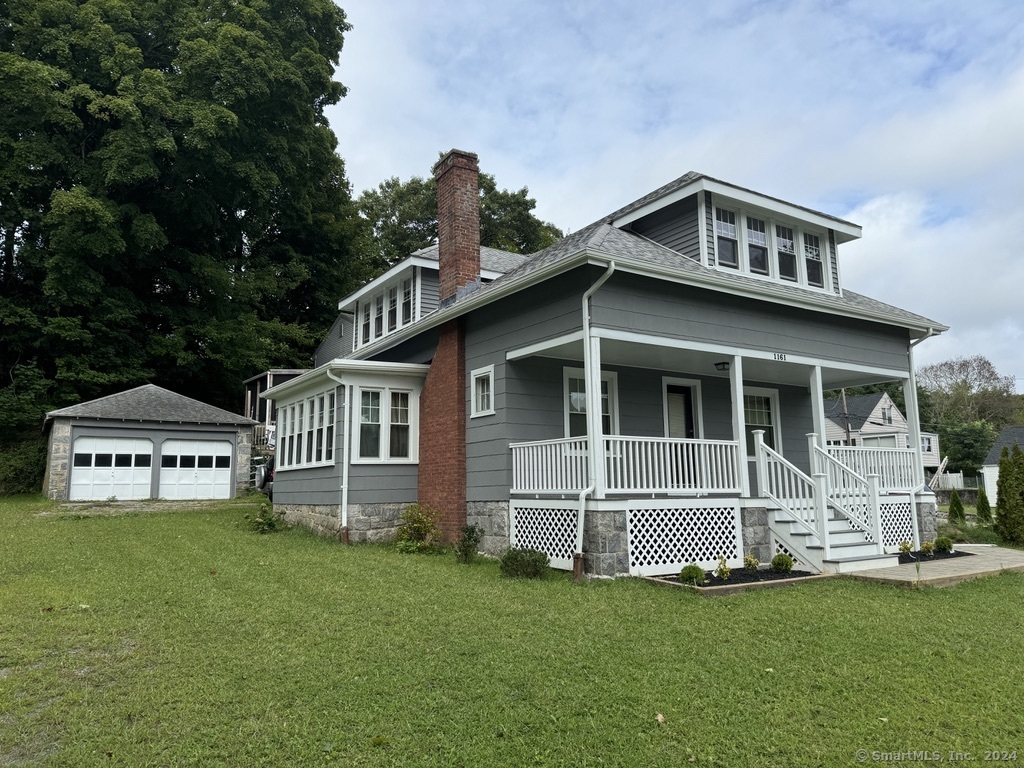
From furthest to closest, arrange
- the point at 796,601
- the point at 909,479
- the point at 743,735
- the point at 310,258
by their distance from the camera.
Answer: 1. the point at 310,258
2. the point at 909,479
3. the point at 796,601
4. the point at 743,735

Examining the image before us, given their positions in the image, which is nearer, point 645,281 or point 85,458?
point 645,281

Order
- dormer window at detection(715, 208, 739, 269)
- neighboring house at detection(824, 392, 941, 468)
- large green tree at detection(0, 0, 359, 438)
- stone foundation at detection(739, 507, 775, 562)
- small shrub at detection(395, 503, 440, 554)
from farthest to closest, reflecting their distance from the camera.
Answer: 1. neighboring house at detection(824, 392, 941, 468)
2. large green tree at detection(0, 0, 359, 438)
3. dormer window at detection(715, 208, 739, 269)
4. small shrub at detection(395, 503, 440, 554)
5. stone foundation at detection(739, 507, 775, 562)

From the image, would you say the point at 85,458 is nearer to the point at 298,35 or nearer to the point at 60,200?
the point at 60,200

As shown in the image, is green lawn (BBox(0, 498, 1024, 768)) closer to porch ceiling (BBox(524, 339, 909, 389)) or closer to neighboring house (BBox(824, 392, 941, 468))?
porch ceiling (BBox(524, 339, 909, 389))

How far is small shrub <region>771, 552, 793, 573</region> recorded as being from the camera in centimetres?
918

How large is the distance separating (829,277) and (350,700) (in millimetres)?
12663

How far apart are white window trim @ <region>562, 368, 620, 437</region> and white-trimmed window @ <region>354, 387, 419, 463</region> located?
3484 mm

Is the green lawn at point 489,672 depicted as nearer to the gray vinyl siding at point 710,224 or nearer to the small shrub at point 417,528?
the small shrub at point 417,528

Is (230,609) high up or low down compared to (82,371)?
down

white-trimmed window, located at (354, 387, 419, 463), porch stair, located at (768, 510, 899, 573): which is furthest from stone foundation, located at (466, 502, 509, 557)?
porch stair, located at (768, 510, 899, 573)

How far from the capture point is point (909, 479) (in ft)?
40.5

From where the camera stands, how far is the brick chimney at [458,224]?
1399 cm

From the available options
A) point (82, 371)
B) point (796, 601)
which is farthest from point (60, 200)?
point (796, 601)

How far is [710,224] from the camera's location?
39.5 ft
